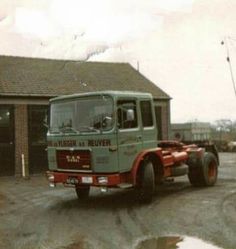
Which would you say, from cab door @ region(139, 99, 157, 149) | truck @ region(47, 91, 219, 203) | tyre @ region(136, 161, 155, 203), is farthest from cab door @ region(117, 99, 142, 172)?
tyre @ region(136, 161, 155, 203)

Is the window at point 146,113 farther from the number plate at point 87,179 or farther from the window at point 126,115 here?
the number plate at point 87,179

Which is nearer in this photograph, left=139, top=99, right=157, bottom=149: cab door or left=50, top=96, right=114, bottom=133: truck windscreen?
left=50, top=96, right=114, bottom=133: truck windscreen

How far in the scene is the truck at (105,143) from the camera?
11906 mm

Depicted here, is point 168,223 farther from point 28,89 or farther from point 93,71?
point 93,71

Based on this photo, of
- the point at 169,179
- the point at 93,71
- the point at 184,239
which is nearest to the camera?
the point at 184,239

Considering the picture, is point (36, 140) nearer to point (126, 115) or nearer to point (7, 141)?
point (7, 141)

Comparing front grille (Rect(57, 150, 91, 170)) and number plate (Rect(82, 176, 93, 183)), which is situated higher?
front grille (Rect(57, 150, 91, 170))

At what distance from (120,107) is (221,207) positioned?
10.6 feet

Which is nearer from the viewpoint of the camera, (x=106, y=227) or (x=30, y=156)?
(x=106, y=227)

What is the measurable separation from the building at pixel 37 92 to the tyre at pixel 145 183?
9607mm

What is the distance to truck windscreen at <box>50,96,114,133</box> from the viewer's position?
1205 cm

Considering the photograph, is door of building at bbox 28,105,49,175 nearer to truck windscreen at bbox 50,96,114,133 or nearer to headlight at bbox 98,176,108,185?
truck windscreen at bbox 50,96,114,133

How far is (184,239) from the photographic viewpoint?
8.75 m

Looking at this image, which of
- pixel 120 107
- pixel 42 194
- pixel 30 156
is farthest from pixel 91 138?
pixel 30 156
